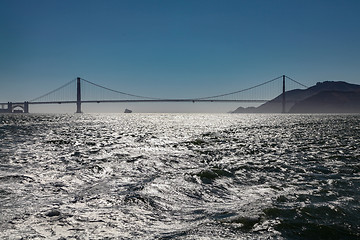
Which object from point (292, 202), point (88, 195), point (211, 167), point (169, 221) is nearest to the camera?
point (169, 221)

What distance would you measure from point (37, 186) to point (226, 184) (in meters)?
4.97

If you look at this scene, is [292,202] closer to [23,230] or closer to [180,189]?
[180,189]

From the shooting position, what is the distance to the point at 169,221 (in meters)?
5.21

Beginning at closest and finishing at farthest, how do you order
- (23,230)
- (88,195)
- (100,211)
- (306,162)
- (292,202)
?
1. (23,230)
2. (100,211)
3. (292,202)
4. (88,195)
5. (306,162)

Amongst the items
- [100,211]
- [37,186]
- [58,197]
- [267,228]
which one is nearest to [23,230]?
[100,211]

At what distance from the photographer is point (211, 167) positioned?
416 inches

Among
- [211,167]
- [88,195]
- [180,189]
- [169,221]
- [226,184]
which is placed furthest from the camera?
[211,167]

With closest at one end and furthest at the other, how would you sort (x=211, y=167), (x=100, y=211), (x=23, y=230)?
1. (x=23, y=230)
2. (x=100, y=211)
3. (x=211, y=167)

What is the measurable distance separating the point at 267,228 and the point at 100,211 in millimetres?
3031

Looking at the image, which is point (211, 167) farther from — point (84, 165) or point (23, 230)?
point (23, 230)

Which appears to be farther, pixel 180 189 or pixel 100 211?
pixel 180 189

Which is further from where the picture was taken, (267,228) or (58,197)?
(58,197)

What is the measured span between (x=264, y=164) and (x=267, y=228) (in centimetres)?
664

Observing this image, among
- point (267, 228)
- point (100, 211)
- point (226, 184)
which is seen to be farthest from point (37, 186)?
point (267, 228)
